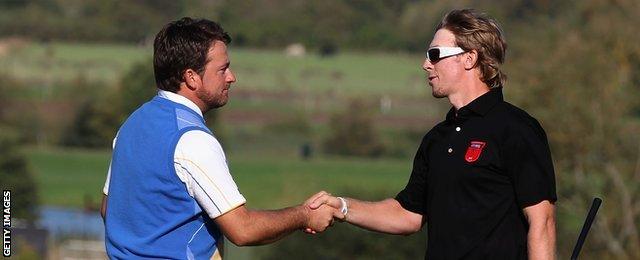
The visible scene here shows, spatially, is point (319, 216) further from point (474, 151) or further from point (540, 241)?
point (540, 241)

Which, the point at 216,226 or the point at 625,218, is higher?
the point at 216,226

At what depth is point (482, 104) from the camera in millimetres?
5070

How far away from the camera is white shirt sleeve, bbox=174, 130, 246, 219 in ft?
14.9

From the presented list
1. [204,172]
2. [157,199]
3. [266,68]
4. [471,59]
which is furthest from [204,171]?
[266,68]

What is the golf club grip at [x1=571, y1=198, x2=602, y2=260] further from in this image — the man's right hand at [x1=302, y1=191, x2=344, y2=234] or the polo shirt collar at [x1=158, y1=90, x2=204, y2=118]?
the polo shirt collar at [x1=158, y1=90, x2=204, y2=118]

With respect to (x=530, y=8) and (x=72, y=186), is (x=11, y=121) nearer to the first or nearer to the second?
(x=72, y=186)

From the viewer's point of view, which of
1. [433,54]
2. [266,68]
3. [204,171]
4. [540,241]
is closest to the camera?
[204,171]

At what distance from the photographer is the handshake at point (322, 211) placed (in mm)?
5234

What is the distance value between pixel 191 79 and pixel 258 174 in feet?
188

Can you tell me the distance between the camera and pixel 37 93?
233ft

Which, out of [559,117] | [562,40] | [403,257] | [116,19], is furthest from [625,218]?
[116,19]

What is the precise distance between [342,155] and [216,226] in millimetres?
63449

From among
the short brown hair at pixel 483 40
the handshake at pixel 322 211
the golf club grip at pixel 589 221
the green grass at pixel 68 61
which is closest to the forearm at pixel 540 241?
the golf club grip at pixel 589 221

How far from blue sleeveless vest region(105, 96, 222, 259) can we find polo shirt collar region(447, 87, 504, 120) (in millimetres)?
1023
